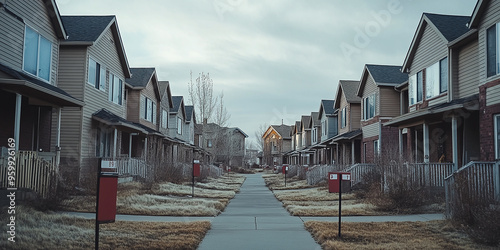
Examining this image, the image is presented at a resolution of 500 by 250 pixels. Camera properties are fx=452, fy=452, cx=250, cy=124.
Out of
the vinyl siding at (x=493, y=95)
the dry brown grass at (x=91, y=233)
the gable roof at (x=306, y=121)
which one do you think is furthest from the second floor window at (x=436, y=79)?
the gable roof at (x=306, y=121)

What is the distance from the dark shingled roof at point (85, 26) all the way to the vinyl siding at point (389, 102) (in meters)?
15.7

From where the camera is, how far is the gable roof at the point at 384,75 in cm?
2684

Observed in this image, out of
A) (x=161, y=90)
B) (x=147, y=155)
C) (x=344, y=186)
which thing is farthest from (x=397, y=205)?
(x=161, y=90)

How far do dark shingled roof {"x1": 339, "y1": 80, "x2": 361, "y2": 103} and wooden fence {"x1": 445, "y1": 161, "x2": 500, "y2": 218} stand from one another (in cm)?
2077

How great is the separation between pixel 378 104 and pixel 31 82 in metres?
19.5

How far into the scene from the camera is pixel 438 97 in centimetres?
1905

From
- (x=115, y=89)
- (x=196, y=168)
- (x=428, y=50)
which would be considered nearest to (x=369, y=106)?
(x=428, y=50)

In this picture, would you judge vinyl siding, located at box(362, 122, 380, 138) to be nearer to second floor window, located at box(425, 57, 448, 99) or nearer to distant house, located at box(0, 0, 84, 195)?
second floor window, located at box(425, 57, 448, 99)

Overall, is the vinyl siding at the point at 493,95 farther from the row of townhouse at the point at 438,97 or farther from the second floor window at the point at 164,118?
the second floor window at the point at 164,118

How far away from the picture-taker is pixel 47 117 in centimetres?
1853

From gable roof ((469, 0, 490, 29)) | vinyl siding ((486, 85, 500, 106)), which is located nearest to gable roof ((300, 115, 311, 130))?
gable roof ((469, 0, 490, 29))

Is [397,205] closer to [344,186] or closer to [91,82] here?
[344,186]

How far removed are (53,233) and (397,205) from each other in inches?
392

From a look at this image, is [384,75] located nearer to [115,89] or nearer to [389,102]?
[389,102]
